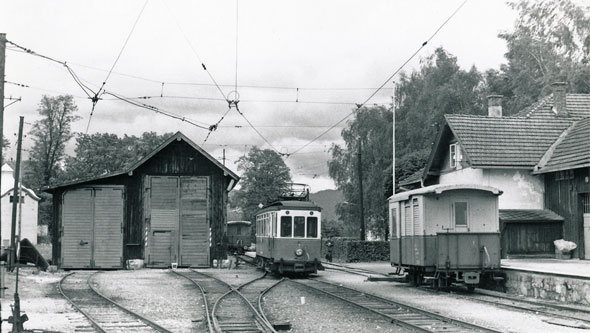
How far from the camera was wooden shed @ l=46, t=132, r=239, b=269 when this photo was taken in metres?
31.1

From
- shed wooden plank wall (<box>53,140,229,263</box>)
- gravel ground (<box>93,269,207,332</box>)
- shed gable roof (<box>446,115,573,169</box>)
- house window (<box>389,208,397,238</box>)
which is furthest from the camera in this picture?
shed wooden plank wall (<box>53,140,229,263</box>)

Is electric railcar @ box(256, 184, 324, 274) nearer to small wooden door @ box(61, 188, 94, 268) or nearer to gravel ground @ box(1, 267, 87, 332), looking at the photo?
gravel ground @ box(1, 267, 87, 332)

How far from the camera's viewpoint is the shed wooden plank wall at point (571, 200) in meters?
25.8

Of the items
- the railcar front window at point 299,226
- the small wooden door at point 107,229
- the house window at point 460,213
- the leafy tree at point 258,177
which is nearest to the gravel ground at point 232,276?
the railcar front window at point 299,226

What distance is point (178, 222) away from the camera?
104ft

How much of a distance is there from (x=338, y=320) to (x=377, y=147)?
40745 mm

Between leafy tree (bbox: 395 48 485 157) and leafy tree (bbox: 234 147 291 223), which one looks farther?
leafy tree (bbox: 234 147 291 223)

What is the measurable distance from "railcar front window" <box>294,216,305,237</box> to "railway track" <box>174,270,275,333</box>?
3905mm

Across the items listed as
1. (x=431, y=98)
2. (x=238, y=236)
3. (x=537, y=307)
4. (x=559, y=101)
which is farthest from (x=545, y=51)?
(x=537, y=307)

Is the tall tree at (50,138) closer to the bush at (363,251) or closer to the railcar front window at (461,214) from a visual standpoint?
the bush at (363,251)

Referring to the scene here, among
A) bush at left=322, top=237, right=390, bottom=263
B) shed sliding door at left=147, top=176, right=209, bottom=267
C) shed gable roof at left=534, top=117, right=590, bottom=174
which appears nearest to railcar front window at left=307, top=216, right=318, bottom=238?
shed sliding door at left=147, top=176, right=209, bottom=267

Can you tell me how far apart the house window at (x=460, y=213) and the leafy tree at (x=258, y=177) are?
55727 millimetres

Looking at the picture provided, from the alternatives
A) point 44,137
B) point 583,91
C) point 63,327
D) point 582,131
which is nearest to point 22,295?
point 63,327

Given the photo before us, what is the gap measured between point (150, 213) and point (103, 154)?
3247cm
